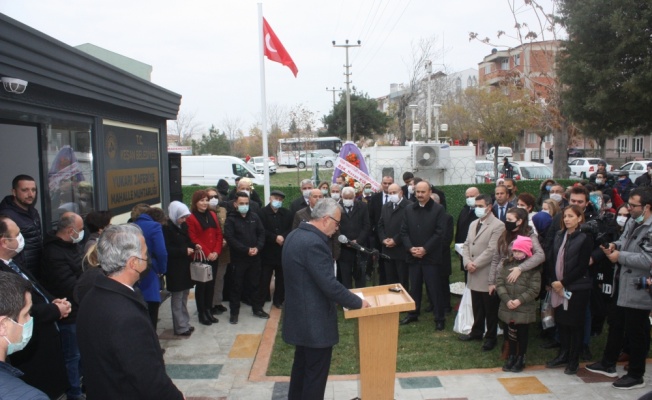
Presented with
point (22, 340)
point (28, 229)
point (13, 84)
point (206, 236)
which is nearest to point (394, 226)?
point (206, 236)

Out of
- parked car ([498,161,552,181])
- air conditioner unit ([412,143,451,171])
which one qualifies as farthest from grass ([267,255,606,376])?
parked car ([498,161,552,181])

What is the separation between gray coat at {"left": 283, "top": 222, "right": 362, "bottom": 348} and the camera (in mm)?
4211

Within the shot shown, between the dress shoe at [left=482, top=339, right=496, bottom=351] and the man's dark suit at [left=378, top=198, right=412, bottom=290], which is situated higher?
the man's dark suit at [left=378, top=198, right=412, bottom=290]

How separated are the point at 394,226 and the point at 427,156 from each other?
12455mm

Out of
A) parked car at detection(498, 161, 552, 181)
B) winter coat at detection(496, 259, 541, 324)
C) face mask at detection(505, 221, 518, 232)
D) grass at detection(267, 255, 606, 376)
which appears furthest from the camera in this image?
parked car at detection(498, 161, 552, 181)

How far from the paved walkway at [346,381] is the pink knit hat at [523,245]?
1.32 metres

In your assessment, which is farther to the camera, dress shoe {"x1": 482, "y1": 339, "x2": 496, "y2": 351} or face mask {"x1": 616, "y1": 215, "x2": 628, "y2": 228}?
dress shoe {"x1": 482, "y1": 339, "x2": 496, "y2": 351}

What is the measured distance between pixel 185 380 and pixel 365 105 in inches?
1594

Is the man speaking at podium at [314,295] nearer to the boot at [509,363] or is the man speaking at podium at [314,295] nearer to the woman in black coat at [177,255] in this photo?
the boot at [509,363]

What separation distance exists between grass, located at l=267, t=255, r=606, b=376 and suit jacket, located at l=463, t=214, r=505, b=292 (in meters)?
0.78

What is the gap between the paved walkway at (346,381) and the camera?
5371 millimetres

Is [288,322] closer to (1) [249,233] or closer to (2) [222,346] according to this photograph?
(2) [222,346]

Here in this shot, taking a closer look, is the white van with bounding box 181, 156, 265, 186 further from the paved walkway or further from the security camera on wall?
the security camera on wall

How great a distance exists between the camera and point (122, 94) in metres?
7.48
